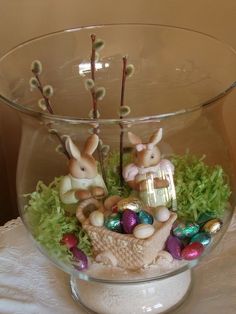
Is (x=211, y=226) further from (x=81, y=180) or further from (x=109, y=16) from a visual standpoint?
(x=109, y=16)

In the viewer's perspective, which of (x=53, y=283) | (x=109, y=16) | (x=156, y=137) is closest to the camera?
(x=156, y=137)

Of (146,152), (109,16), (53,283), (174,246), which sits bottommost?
(53,283)

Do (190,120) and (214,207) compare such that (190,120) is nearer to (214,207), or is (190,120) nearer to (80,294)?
(214,207)

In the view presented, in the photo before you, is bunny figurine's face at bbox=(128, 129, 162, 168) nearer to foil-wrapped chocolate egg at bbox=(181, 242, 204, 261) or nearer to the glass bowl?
the glass bowl

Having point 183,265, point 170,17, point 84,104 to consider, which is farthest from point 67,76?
point 183,265

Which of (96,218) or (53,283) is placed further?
(53,283)

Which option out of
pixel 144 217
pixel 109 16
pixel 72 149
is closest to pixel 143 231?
pixel 144 217

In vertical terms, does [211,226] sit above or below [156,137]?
below
